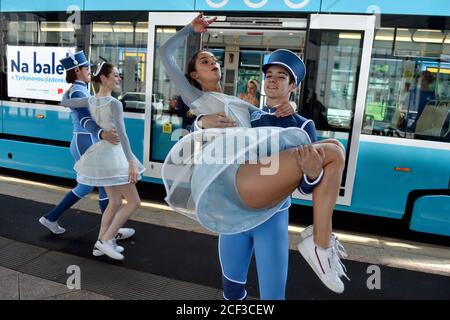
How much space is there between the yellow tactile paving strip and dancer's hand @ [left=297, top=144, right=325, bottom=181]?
2.51 m

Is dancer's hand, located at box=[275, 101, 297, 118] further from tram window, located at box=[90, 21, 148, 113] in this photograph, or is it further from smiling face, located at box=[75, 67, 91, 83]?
tram window, located at box=[90, 21, 148, 113]

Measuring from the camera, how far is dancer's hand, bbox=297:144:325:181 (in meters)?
1.58

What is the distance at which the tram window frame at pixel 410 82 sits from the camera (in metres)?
3.98

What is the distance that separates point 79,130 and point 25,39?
270 centimetres

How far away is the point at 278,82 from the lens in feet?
6.49

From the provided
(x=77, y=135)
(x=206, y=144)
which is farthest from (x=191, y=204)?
(x=77, y=135)

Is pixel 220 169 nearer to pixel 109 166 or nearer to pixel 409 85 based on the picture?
pixel 109 166

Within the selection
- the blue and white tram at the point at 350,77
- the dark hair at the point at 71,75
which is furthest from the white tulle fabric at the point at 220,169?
the blue and white tram at the point at 350,77

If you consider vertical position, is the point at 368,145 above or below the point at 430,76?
below

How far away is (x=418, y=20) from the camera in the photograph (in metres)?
3.96

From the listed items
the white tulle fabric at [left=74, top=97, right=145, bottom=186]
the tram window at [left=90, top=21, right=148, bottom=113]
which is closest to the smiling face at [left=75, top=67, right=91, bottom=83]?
the white tulle fabric at [left=74, top=97, right=145, bottom=186]

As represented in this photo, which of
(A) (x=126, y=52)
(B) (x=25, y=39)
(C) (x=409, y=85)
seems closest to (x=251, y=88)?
(A) (x=126, y=52)

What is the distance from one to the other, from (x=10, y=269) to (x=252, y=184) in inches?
101
